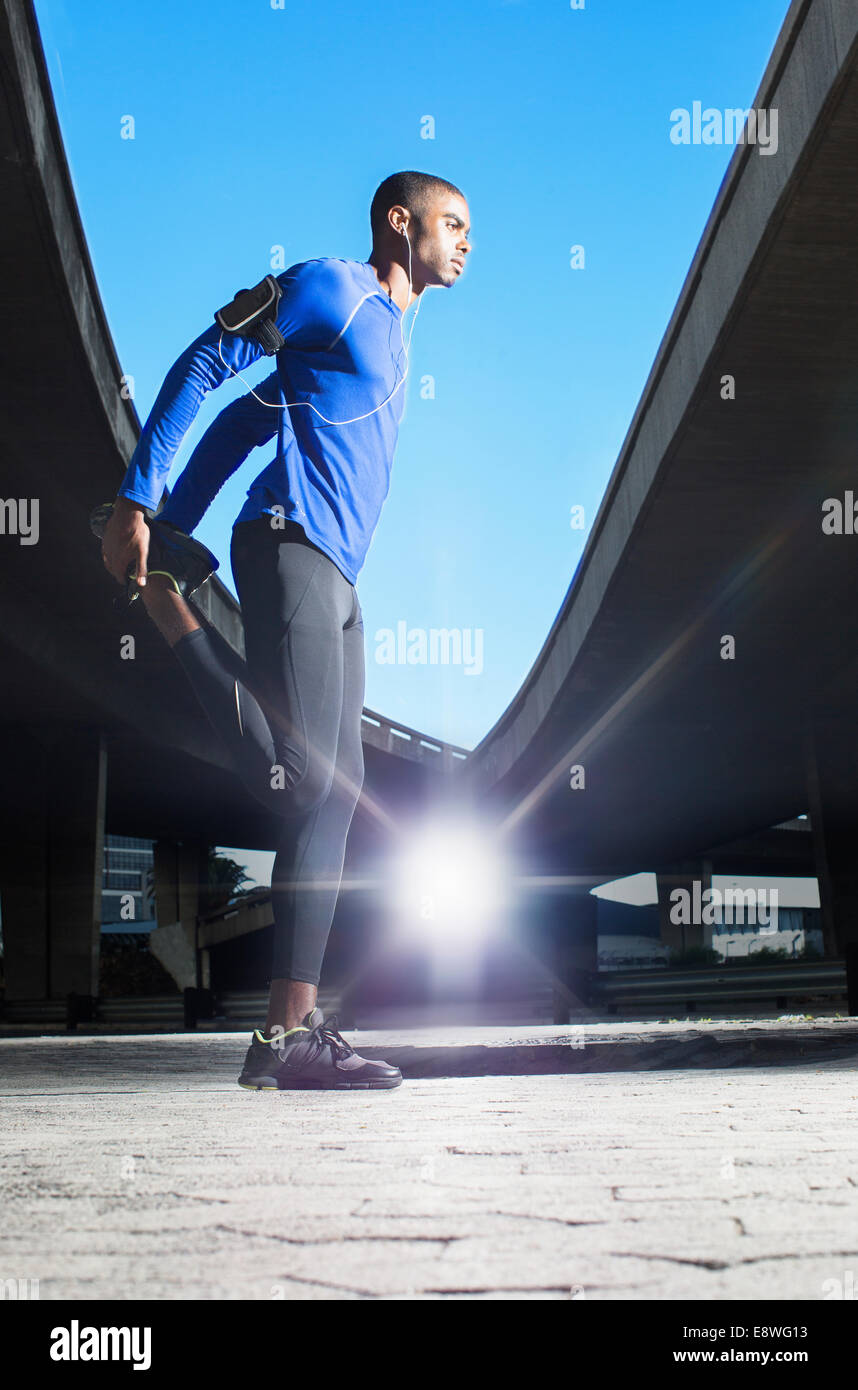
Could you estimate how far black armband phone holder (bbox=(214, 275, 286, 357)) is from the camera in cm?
396

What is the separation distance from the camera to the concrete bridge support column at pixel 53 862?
93.5 ft

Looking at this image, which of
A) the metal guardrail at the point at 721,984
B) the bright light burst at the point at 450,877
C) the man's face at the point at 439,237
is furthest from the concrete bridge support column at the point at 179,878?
the man's face at the point at 439,237

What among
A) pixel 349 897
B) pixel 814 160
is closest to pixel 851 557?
pixel 814 160

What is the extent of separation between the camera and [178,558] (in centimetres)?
381

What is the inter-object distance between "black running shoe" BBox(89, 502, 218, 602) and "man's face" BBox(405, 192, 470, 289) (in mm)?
1458

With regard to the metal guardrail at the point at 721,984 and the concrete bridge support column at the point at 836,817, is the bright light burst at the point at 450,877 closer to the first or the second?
the concrete bridge support column at the point at 836,817

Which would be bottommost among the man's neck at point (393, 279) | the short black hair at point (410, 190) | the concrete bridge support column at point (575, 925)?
the concrete bridge support column at point (575, 925)

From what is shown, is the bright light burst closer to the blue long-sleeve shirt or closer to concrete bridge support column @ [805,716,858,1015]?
concrete bridge support column @ [805,716,858,1015]

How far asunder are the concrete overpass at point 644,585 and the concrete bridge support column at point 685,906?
14.4 metres

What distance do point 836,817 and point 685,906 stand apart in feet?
96.0

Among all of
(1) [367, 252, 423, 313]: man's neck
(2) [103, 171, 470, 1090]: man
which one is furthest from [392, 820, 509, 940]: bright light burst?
(2) [103, 171, 470, 1090]: man

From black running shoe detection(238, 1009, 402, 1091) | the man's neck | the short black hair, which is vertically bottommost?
black running shoe detection(238, 1009, 402, 1091)

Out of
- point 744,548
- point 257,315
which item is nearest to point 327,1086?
point 257,315

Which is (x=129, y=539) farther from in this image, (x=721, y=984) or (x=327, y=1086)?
(x=721, y=984)
